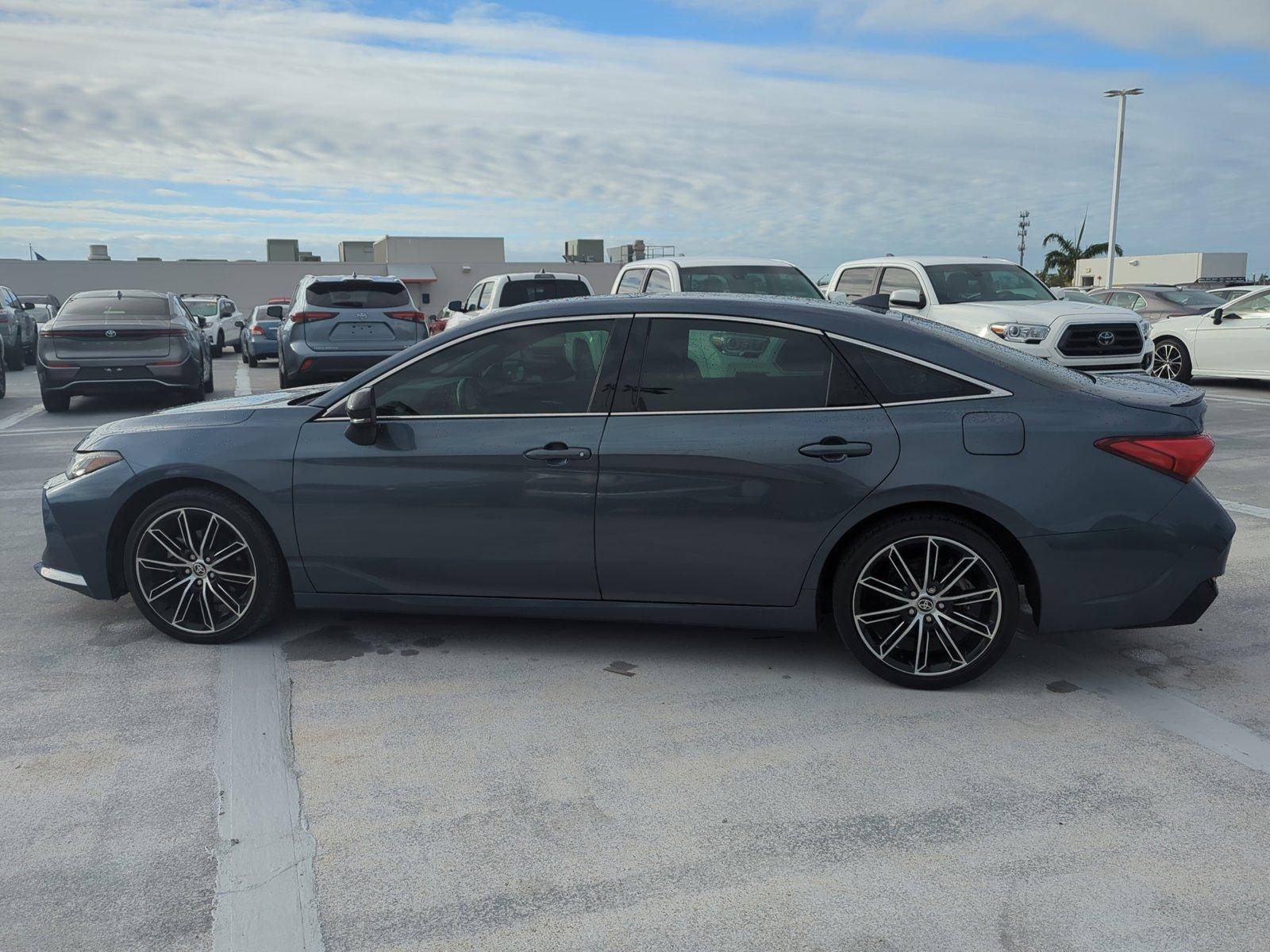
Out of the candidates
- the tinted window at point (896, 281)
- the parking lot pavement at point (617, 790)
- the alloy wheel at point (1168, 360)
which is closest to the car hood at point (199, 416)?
the parking lot pavement at point (617, 790)

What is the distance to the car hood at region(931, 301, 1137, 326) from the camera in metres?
12.3

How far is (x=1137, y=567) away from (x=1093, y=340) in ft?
28.7

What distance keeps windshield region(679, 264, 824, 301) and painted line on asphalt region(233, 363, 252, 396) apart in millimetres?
7722

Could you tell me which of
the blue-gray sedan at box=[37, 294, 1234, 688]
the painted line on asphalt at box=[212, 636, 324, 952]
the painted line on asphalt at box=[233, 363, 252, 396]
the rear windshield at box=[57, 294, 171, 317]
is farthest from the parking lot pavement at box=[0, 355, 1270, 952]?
the painted line on asphalt at box=[233, 363, 252, 396]

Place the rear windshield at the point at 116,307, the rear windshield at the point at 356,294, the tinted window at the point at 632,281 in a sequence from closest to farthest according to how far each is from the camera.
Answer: the tinted window at the point at 632,281 → the rear windshield at the point at 116,307 → the rear windshield at the point at 356,294

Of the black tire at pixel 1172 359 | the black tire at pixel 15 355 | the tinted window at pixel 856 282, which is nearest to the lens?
the tinted window at pixel 856 282

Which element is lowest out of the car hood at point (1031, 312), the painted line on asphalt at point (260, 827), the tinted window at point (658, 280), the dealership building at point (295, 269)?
the painted line on asphalt at point (260, 827)

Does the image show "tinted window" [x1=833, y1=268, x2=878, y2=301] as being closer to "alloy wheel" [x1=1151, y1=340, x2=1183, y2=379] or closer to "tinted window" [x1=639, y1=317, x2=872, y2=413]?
"alloy wheel" [x1=1151, y1=340, x2=1183, y2=379]

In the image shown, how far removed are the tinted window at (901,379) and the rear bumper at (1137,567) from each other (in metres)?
0.65

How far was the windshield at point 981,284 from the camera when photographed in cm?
1346

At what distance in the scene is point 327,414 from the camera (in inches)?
192

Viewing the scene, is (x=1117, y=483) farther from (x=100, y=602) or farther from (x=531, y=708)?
(x=100, y=602)

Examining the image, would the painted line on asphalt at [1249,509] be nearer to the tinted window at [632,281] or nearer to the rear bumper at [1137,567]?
the rear bumper at [1137,567]

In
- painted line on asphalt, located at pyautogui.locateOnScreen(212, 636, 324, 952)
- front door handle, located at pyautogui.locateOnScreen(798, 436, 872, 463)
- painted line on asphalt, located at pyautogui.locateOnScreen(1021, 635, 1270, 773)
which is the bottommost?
painted line on asphalt, located at pyautogui.locateOnScreen(212, 636, 324, 952)
